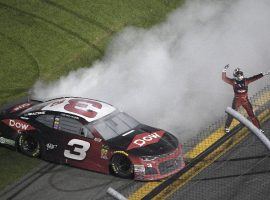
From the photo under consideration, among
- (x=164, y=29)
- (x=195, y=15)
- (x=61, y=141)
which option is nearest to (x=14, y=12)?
(x=164, y=29)

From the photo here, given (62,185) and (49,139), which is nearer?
(62,185)

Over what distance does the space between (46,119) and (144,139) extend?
7.05 ft

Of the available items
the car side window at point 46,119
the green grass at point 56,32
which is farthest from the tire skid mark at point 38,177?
the green grass at point 56,32

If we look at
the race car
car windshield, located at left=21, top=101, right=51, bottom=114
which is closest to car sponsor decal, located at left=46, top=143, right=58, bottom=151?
the race car

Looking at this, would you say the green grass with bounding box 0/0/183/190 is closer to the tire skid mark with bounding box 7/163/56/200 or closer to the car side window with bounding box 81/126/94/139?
the tire skid mark with bounding box 7/163/56/200

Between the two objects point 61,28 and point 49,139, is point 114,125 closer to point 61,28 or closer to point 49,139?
point 49,139

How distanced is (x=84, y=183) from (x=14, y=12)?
28.5ft

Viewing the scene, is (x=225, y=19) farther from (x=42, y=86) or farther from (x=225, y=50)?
(x=42, y=86)

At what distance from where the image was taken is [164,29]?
1878 cm

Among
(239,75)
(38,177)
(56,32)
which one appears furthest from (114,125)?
(56,32)

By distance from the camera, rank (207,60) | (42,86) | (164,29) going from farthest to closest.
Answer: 1. (164,29)
2. (207,60)
3. (42,86)

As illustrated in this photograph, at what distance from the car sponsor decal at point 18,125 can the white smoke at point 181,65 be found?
2.95 m

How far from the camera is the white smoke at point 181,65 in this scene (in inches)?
567

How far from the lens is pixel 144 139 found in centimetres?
1109
